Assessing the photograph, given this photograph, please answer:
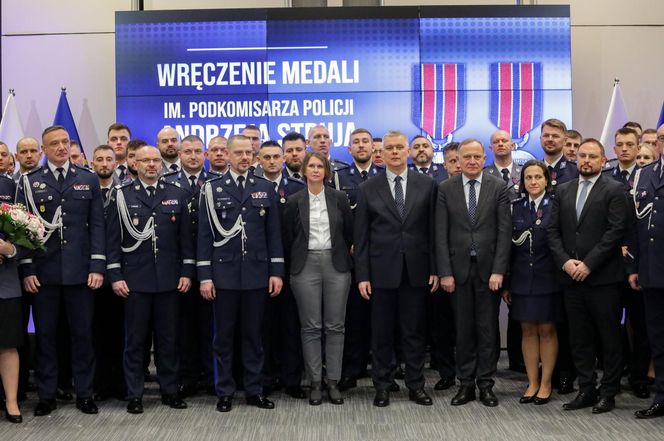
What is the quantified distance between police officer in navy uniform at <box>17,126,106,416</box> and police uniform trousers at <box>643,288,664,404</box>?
333 centimetres

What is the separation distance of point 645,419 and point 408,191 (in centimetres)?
194

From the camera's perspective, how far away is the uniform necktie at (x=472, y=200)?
5109 millimetres

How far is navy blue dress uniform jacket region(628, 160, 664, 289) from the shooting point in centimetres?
478

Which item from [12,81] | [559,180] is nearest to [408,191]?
[559,180]

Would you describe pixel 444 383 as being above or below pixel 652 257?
below

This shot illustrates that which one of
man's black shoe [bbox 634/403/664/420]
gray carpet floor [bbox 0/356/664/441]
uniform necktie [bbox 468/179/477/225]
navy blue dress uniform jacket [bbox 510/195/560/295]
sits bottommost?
gray carpet floor [bbox 0/356/664/441]

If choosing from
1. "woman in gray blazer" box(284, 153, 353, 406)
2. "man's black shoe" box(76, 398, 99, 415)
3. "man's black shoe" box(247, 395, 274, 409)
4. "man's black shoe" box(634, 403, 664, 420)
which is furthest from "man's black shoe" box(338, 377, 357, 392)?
"man's black shoe" box(634, 403, 664, 420)

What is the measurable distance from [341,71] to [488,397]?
356 centimetres

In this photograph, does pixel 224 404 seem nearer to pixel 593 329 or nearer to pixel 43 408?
pixel 43 408

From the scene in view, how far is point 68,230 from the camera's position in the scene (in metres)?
5.00

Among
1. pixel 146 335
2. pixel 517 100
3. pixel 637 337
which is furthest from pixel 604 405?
pixel 517 100

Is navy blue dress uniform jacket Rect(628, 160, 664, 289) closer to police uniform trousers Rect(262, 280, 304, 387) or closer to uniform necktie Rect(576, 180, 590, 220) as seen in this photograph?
uniform necktie Rect(576, 180, 590, 220)

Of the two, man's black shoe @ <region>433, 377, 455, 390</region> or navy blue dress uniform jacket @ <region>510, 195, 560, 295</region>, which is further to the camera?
man's black shoe @ <region>433, 377, 455, 390</region>

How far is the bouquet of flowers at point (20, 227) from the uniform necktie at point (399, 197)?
7.05ft
